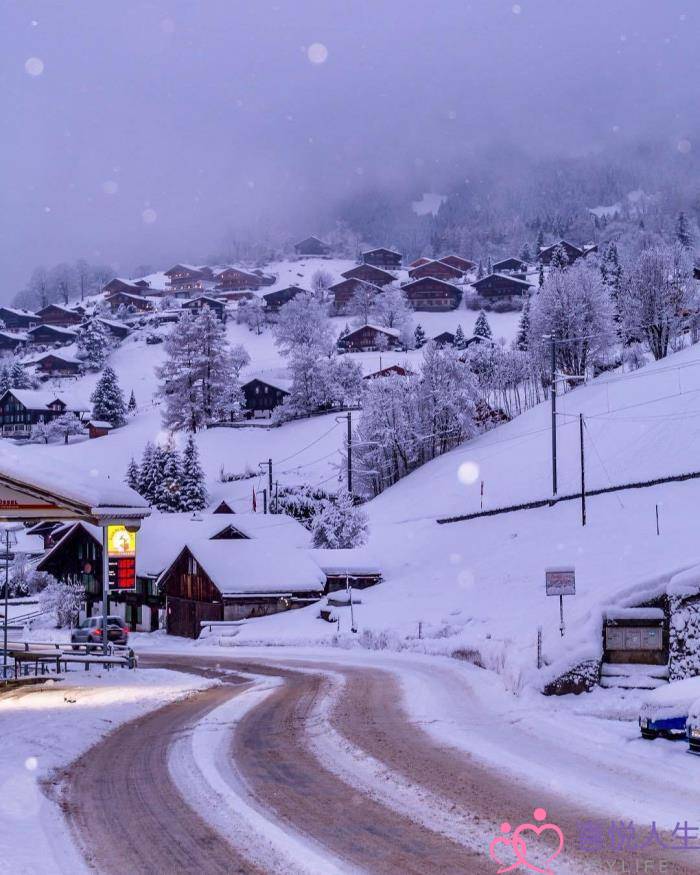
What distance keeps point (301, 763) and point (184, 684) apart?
37.5 ft

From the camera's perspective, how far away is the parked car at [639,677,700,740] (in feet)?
41.1

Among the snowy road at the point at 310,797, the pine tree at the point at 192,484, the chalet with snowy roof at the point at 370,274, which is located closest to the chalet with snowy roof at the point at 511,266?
the chalet with snowy roof at the point at 370,274

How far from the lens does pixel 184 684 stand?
887 inches

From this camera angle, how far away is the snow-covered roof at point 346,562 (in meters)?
52.7

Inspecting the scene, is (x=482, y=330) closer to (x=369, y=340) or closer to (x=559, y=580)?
(x=369, y=340)

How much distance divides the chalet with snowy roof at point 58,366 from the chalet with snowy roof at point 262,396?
155 ft

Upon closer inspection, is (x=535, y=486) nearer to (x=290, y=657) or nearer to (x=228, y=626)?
(x=228, y=626)

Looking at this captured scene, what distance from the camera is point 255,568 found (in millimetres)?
51812

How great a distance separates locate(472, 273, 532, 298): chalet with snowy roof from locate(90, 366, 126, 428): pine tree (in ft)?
242

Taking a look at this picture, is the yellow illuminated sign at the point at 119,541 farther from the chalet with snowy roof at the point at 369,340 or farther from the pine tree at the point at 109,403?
the chalet with snowy roof at the point at 369,340

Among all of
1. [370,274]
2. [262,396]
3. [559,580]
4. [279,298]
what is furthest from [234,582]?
[370,274]

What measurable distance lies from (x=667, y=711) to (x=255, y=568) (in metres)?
40.6

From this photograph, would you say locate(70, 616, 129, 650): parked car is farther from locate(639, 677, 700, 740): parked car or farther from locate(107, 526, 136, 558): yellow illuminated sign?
locate(639, 677, 700, 740): parked car

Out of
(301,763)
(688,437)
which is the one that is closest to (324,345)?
(688,437)
